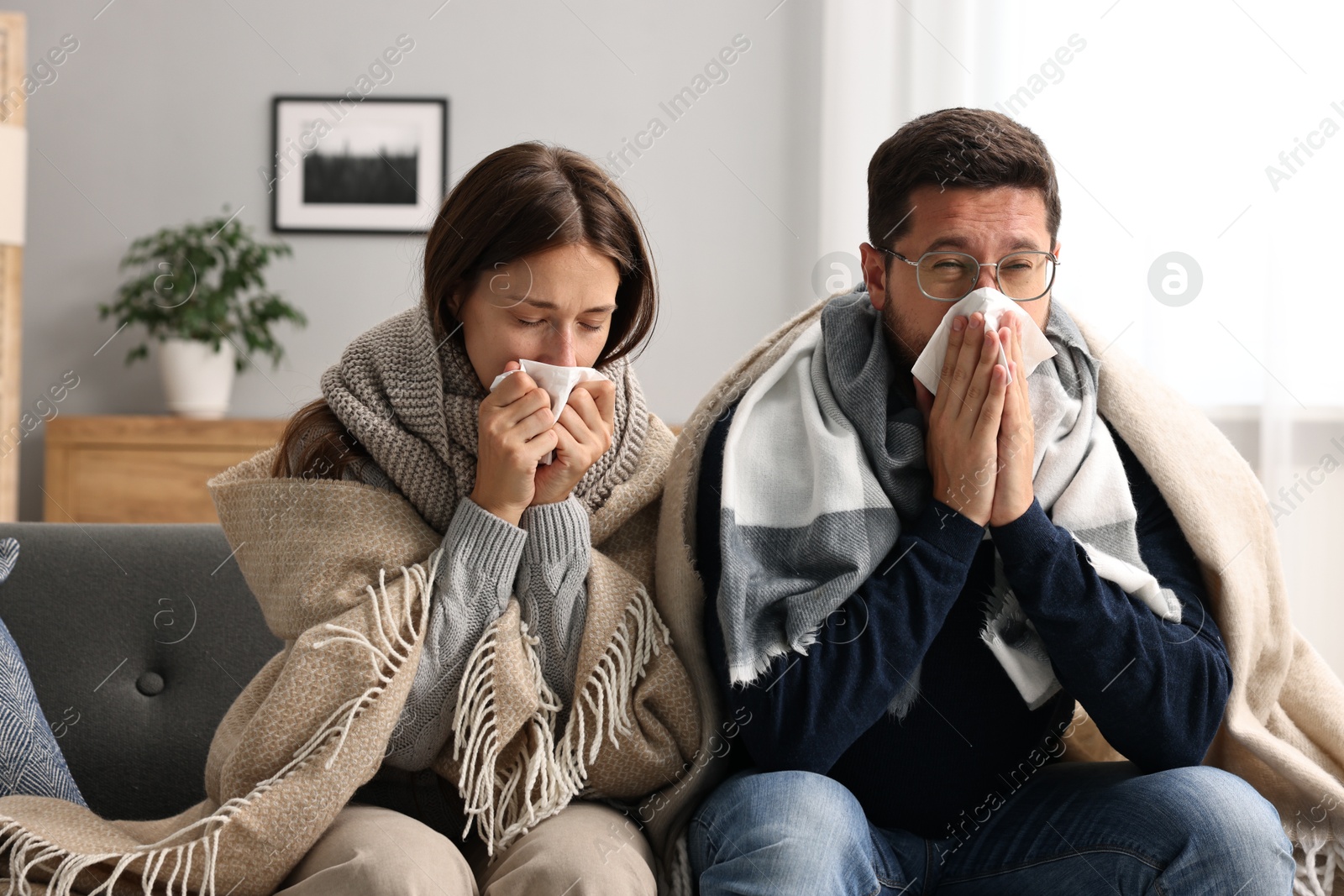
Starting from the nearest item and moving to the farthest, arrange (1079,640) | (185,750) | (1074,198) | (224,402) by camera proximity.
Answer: (1079,640) < (185,750) < (1074,198) < (224,402)

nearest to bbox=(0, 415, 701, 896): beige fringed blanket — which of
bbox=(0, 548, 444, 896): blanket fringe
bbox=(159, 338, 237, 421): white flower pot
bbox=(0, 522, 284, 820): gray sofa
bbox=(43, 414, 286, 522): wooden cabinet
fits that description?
bbox=(0, 548, 444, 896): blanket fringe

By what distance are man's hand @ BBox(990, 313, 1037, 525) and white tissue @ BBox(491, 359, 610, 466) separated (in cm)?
42

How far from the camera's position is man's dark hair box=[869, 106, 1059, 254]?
1.18m

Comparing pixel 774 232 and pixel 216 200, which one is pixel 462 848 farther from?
pixel 216 200

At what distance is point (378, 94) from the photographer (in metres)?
Answer: 3.30

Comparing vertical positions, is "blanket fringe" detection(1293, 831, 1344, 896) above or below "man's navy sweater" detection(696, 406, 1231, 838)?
below

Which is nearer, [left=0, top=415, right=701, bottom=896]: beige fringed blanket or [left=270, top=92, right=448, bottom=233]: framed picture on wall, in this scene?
[left=0, top=415, right=701, bottom=896]: beige fringed blanket

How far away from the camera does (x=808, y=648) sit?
111cm

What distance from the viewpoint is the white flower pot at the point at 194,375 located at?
10.2 feet

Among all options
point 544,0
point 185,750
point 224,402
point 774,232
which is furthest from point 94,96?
point 185,750

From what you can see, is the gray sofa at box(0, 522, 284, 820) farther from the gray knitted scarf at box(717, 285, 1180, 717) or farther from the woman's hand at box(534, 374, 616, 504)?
the gray knitted scarf at box(717, 285, 1180, 717)

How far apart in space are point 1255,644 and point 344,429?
102 cm

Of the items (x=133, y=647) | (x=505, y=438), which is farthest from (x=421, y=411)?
(x=133, y=647)

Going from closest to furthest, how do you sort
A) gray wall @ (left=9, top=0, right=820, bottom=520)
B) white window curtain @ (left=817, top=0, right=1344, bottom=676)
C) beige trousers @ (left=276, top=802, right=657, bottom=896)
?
beige trousers @ (left=276, top=802, right=657, bottom=896) < white window curtain @ (left=817, top=0, right=1344, bottom=676) < gray wall @ (left=9, top=0, right=820, bottom=520)
